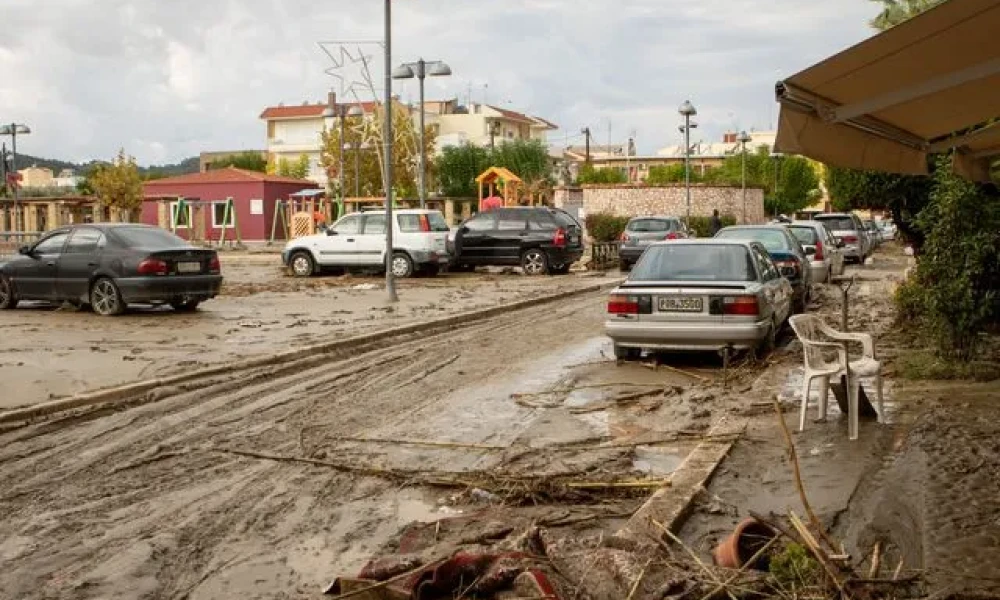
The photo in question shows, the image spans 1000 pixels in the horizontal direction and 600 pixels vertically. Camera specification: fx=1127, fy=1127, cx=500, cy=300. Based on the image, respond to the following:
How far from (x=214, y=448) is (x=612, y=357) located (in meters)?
6.22

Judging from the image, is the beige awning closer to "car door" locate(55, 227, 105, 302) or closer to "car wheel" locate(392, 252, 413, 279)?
"car door" locate(55, 227, 105, 302)

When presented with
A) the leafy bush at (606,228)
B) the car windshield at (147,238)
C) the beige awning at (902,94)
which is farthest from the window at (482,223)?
the beige awning at (902,94)

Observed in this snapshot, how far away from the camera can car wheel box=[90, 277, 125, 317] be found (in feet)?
58.6

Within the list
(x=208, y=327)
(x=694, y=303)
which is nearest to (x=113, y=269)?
(x=208, y=327)

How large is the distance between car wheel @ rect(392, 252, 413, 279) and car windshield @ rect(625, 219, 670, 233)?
7341 millimetres

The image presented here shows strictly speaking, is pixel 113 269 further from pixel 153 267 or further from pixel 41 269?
pixel 41 269

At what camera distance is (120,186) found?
55.8 meters

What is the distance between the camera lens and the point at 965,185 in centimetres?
1120

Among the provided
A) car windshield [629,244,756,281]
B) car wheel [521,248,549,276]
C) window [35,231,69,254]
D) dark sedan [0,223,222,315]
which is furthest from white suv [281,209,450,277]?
car windshield [629,244,756,281]

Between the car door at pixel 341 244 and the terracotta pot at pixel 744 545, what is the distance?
24411 millimetres

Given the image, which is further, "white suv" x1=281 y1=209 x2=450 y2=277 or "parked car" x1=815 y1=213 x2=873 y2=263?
"parked car" x1=815 y1=213 x2=873 y2=263

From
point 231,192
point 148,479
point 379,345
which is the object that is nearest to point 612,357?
point 379,345

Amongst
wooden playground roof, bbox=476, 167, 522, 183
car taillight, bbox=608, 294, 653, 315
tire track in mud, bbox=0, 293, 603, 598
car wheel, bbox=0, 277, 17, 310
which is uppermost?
wooden playground roof, bbox=476, 167, 522, 183

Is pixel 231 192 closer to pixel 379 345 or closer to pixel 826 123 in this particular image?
pixel 379 345
